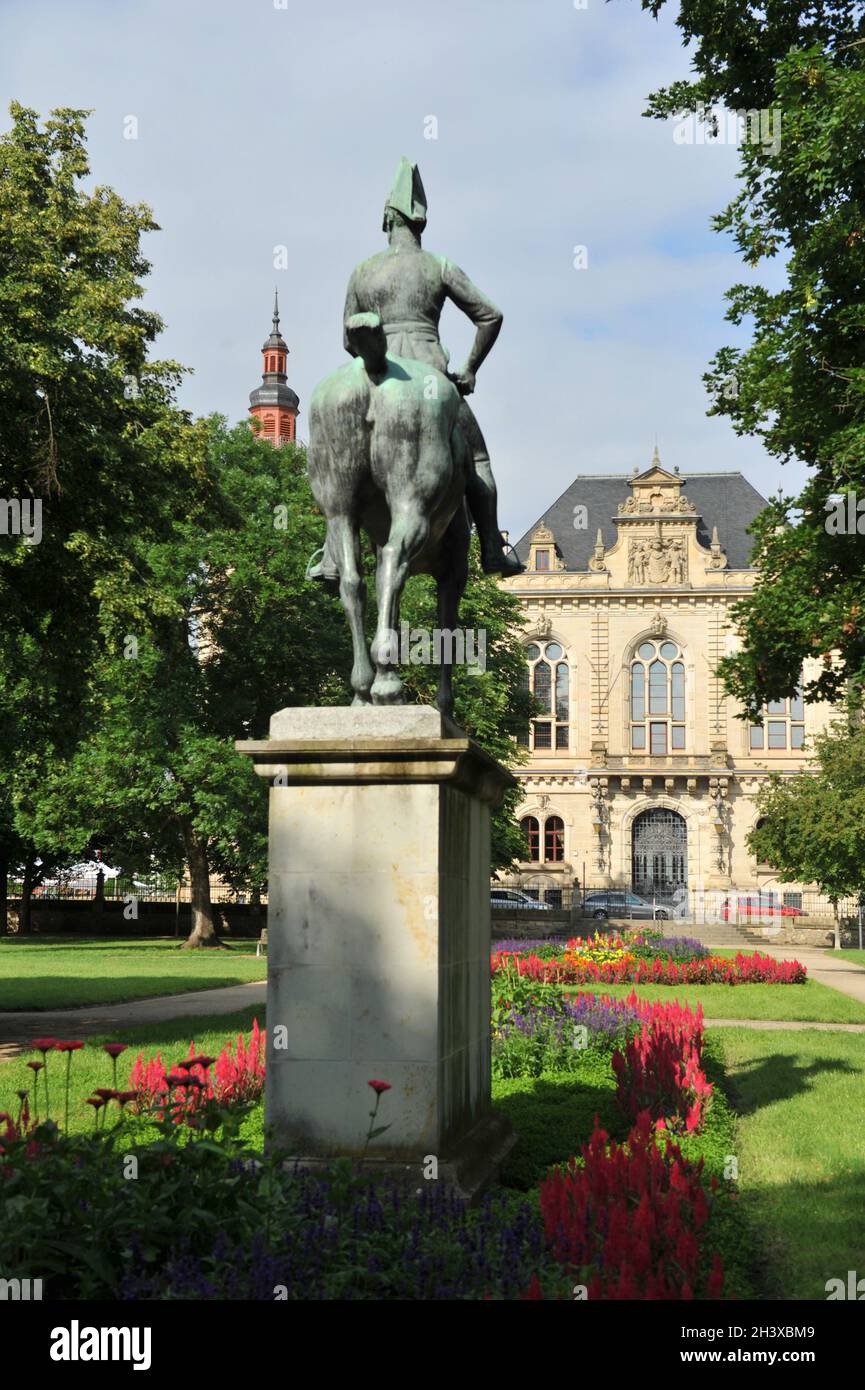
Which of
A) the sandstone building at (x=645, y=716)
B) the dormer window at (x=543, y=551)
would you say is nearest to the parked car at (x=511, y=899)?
the sandstone building at (x=645, y=716)

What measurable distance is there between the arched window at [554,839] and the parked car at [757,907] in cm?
841

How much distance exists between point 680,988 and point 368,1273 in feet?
67.5

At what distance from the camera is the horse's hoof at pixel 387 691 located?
6930mm

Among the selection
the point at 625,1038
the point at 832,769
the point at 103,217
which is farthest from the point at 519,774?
the point at 625,1038

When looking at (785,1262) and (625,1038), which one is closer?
(785,1262)

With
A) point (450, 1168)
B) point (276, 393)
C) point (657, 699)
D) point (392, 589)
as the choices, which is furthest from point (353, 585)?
point (276, 393)

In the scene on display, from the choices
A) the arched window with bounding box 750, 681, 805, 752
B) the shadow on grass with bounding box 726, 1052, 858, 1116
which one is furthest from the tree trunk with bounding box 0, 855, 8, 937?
the shadow on grass with bounding box 726, 1052, 858, 1116

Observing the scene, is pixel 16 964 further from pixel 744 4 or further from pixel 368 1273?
pixel 368 1273

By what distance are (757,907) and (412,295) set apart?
170ft

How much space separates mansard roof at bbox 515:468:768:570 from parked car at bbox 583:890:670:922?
1724 centimetres

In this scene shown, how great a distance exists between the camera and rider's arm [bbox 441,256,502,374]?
7.61 m

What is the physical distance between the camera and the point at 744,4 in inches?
683

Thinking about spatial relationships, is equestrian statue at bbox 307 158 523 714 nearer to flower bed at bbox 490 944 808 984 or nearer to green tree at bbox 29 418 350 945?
flower bed at bbox 490 944 808 984

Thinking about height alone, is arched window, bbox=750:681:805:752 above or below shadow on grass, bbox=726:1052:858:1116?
above
